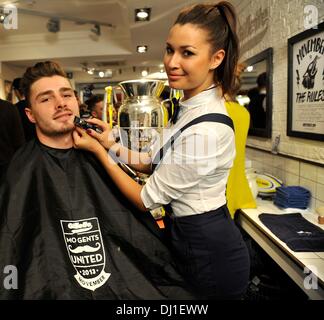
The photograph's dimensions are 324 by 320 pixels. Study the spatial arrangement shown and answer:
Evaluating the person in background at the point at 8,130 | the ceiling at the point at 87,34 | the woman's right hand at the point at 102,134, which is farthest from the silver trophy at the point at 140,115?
Result: the ceiling at the point at 87,34

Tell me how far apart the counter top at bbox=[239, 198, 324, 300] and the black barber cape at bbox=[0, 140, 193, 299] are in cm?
69

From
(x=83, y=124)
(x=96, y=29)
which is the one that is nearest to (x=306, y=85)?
(x=83, y=124)

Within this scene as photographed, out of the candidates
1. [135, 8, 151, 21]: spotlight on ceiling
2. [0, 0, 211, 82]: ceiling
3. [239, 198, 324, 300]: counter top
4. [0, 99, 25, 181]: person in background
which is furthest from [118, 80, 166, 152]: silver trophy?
[135, 8, 151, 21]: spotlight on ceiling

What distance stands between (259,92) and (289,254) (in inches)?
75.0

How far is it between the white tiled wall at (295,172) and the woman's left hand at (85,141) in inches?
59.9

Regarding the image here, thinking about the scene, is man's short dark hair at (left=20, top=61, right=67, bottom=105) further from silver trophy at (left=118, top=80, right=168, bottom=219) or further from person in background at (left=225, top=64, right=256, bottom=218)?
person in background at (left=225, top=64, right=256, bottom=218)

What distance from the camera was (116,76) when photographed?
8.90 metres

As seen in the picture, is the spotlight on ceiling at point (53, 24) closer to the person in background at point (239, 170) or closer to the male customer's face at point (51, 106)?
the person in background at point (239, 170)

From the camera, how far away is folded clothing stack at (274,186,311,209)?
Answer: 7.27 ft

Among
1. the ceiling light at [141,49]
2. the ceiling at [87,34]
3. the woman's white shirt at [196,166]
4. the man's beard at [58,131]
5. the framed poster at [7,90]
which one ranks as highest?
the ceiling at [87,34]

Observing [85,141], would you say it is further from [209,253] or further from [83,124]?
[209,253]

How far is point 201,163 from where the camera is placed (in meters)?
1.03

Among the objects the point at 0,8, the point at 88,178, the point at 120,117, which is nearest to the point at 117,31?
the point at 0,8

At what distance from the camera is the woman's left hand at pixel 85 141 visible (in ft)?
4.01
